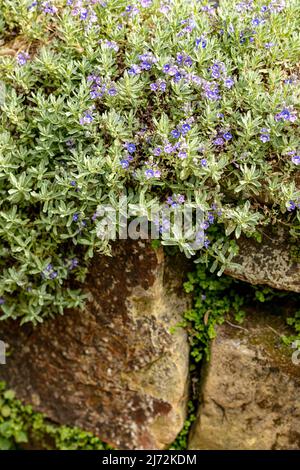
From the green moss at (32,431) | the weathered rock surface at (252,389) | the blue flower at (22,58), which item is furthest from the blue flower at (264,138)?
the green moss at (32,431)

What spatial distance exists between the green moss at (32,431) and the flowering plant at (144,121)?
86 centimetres

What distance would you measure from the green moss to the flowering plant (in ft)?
2.83

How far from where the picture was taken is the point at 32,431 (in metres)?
3.38

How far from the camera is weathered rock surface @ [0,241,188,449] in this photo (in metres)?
2.90

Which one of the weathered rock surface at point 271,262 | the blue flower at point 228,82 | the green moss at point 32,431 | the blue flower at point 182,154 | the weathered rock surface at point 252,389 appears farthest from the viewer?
the green moss at point 32,431

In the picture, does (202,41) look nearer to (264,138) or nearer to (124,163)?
(264,138)

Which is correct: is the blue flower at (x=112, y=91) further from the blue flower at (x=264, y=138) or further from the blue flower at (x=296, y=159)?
the blue flower at (x=296, y=159)

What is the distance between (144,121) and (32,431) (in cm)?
192

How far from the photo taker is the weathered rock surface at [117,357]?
9.51 feet

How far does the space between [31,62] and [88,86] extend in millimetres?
402

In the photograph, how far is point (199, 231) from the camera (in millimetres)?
2578

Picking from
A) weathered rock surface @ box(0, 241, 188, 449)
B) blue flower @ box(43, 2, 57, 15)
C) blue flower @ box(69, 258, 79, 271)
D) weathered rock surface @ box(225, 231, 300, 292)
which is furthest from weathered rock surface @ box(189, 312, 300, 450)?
blue flower @ box(43, 2, 57, 15)

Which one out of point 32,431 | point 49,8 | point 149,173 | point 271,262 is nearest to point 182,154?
point 149,173

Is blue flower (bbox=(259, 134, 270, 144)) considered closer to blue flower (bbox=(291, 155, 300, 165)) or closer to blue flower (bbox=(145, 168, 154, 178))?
blue flower (bbox=(291, 155, 300, 165))
